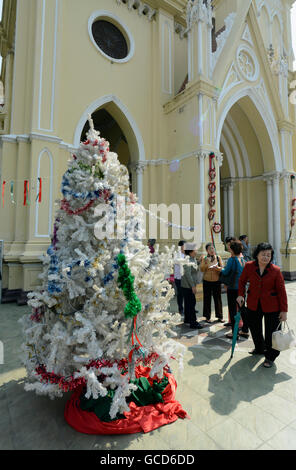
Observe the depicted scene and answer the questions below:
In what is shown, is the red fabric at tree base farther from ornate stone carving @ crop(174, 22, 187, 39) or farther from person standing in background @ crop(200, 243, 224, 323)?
ornate stone carving @ crop(174, 22, 187, 39)

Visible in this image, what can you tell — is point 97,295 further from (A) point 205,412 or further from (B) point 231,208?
(B) point 231,208

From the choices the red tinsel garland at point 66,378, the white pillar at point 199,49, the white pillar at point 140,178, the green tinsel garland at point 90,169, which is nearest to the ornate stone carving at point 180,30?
the white pillar at point 199,49

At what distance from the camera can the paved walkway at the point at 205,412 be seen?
1.91 meters

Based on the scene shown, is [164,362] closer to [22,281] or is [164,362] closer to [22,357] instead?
[22,357]

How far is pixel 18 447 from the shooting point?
6.14 feet

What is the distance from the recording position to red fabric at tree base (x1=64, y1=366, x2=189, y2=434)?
1.99 m

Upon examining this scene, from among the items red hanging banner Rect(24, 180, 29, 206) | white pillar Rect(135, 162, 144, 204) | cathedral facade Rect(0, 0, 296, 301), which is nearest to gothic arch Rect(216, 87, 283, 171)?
cathedral facade Rect(0, 0, 296, 301)

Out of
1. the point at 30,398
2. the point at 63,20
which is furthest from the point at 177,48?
the point at 30,398

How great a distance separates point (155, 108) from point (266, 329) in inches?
335

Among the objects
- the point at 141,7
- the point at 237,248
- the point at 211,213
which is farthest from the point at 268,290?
the point at 141,7

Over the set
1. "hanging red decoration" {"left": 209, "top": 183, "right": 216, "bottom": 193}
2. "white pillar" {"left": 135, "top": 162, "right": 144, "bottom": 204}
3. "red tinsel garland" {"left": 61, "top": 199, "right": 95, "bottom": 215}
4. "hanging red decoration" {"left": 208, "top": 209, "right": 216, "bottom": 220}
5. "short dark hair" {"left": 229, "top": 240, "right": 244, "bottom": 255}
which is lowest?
"short dark hair" {"left": 229, "top": 240, "right": 244, "bottom": 255}

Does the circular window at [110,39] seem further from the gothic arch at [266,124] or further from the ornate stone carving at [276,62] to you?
the ornate stone carving at [276,62]

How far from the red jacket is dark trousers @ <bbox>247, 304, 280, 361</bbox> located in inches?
3.3

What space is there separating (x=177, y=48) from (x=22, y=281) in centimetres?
1092
